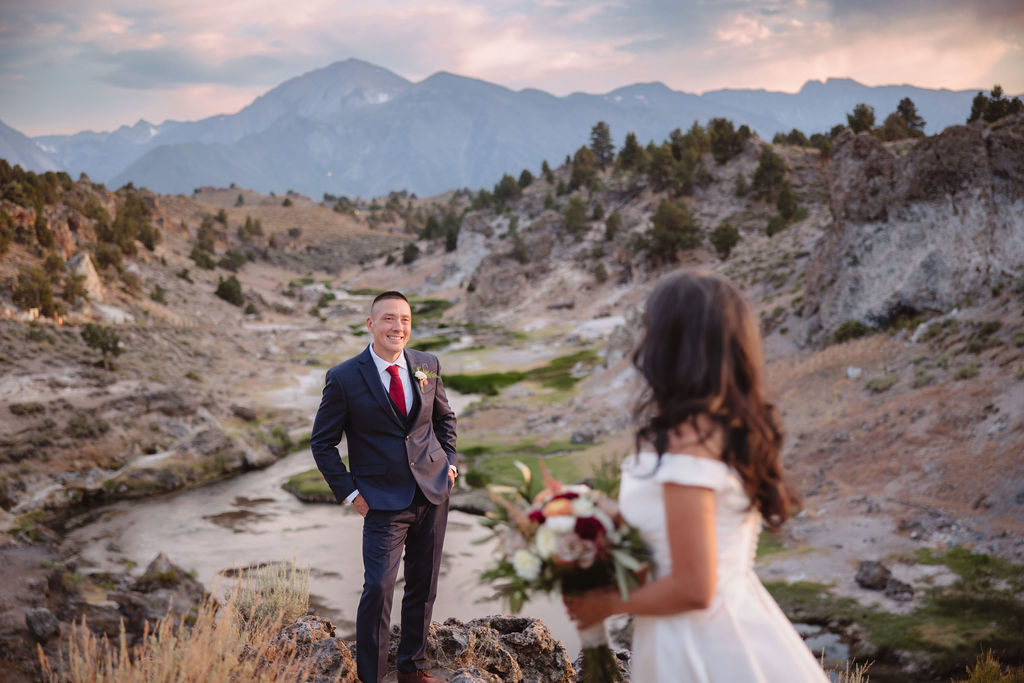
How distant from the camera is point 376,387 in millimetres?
4406

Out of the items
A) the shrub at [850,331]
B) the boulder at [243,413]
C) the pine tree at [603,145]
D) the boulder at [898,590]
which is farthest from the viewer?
the pine tree at [603,145]

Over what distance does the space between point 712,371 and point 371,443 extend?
2.84 metres

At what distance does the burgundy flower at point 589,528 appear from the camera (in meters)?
2.27

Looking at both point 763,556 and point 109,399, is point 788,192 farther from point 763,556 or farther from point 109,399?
point 109,399

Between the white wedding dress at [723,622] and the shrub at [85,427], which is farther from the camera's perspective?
the shrub at [85,427]

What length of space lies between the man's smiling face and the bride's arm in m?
2.69

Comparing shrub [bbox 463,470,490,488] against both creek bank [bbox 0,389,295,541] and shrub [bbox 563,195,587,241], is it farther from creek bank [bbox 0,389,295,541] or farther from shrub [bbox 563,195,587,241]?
shrub [bbox 563,195,587,241]

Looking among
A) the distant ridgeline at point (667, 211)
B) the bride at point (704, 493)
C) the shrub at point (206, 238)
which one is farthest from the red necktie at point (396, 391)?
the shrub at point (206, 238)

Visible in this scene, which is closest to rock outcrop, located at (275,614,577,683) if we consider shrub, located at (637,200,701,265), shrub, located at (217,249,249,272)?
shrub, located at (637,200,701,265)

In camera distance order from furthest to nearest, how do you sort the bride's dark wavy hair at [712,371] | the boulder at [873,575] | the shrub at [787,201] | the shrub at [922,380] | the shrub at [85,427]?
the shrub at [787,201] < the shrub at [85,427] < the shrub at [922,380] < the boulder at [873,575] < the bride's dark wavy hair at [712,371]

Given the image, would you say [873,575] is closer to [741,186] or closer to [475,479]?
[475,479]

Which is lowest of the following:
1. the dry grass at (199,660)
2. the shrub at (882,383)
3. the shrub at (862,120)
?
the shrub at (882,383)

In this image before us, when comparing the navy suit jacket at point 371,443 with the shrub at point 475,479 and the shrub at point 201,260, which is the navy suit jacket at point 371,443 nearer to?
the shrub at point 475,479

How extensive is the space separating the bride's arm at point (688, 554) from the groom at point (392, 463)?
2.46 metres
